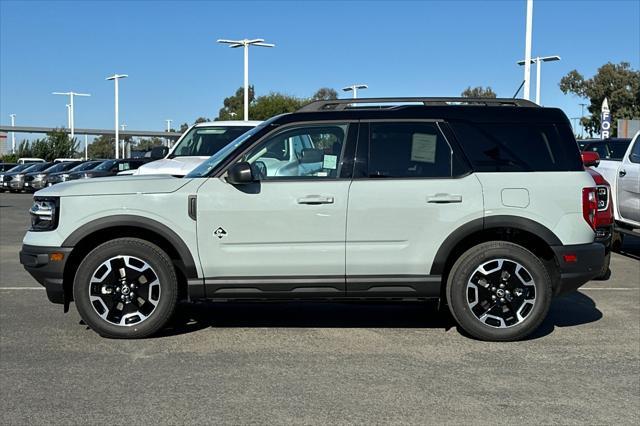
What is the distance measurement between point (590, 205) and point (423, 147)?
4.88 feet

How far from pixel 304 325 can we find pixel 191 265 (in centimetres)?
134

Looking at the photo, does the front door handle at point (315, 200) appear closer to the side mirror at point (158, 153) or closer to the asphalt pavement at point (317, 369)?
the asphalt pavement at point (317, 369)

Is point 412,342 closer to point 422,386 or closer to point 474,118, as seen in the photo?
point 422,386

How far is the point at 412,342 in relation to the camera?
5.72 m

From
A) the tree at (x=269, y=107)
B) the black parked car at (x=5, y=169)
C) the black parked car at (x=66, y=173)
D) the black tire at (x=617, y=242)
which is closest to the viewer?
the black tire at (x=617, y=242)

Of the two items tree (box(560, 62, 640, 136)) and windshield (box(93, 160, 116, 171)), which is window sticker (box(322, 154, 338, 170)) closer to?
windshield (box(93, 160, 116, 171))

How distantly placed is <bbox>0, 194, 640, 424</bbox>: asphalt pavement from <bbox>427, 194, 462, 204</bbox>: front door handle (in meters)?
1.21

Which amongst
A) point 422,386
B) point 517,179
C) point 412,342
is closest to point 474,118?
point 517,179

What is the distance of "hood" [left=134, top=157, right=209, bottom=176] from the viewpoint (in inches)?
369

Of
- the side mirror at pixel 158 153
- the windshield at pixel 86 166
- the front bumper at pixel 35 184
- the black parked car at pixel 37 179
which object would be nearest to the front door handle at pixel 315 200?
the side mirror at pixel 158 153

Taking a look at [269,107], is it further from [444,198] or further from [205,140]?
[444,198]

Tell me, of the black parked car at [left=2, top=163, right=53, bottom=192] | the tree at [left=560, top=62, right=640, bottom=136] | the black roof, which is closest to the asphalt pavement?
the black roof

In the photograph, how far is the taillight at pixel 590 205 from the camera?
5602mm

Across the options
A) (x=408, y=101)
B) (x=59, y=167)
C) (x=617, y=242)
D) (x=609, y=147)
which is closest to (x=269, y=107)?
(x=59, y=167)
